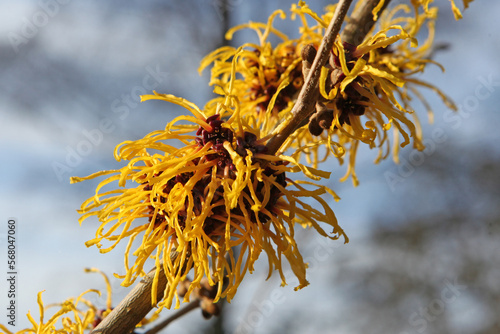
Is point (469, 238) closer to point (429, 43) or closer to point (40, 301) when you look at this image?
point (429, 43)

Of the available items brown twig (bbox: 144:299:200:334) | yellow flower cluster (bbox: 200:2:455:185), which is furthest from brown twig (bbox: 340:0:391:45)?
brown twig (bbox: 144:299:200:334)

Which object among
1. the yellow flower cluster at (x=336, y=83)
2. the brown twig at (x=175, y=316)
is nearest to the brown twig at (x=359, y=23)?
the yellow flower cluster at (x=336, y=83)

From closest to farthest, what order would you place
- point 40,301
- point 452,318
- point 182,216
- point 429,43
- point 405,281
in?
point 182,216 < point 40,301 < point 429,43 < point 452,318 < point 405,281

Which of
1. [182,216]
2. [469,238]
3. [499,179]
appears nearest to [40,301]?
[182,216]

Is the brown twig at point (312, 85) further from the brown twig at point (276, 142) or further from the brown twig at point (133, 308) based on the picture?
the brown twig at point (133, 308)

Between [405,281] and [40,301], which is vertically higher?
[40,301]

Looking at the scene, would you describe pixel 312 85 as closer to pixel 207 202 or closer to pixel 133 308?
pixel 207 202

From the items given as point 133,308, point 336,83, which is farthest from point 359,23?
point 133,308
